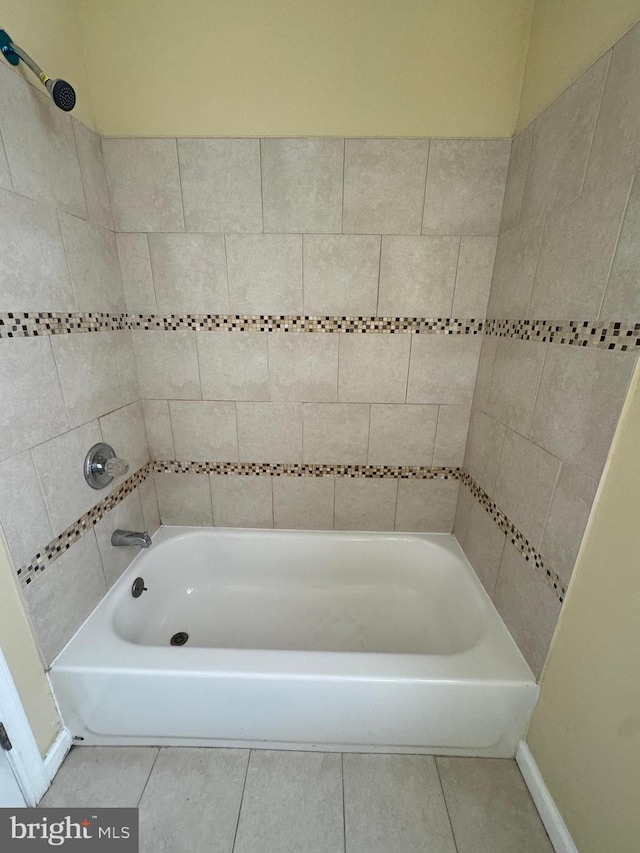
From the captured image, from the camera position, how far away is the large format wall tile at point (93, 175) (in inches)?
44.8

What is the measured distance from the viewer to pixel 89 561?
1181mm

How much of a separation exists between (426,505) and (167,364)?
1389mm

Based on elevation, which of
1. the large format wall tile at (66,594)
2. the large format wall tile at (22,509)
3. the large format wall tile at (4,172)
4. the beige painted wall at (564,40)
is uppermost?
the beige painted wall at (564,40)

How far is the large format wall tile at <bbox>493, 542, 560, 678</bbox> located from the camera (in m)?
0.97

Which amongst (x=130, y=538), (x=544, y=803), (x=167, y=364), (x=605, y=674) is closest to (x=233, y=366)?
(x=167, y=364)

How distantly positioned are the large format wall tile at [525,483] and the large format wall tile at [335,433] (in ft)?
1.90

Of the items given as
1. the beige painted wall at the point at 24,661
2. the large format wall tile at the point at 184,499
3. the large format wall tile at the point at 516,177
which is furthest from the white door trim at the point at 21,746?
the large format wall tile at the point at 516,177

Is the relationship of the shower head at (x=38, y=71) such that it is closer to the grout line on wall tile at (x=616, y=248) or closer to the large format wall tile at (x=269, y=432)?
the large format wall tile at (x=269, y=432)

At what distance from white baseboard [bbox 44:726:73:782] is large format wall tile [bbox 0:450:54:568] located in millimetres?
631

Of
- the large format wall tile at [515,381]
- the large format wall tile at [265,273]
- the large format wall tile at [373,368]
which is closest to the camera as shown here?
the large format wall tile at [515,381]

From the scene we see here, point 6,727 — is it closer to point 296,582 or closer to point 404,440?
point 296,582

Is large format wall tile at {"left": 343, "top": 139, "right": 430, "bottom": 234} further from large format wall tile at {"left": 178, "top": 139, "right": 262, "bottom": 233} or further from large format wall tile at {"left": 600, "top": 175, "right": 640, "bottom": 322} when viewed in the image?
large format wall tile at {"left": 600, "top": 175, "right": 640, "bottom": 322}

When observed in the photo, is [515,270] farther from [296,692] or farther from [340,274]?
[296,692]
